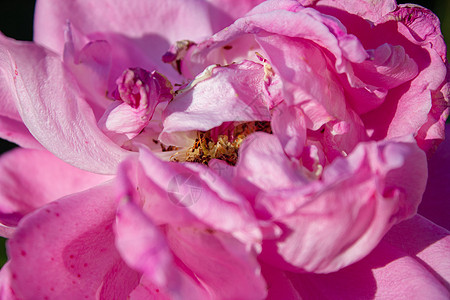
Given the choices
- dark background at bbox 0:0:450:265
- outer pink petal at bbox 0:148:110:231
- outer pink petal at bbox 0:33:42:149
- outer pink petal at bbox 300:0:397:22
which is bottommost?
outer pink petal at bbox 0:148:110:231

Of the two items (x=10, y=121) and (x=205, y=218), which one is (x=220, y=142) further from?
(x=10, y=121)

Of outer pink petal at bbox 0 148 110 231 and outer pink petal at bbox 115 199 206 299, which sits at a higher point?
outer pink petal at bbox 115 199 206 299

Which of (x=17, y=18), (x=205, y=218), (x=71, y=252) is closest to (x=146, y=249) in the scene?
(x=205, y=218)

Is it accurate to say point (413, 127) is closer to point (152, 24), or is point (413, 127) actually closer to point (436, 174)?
point (436, 174)

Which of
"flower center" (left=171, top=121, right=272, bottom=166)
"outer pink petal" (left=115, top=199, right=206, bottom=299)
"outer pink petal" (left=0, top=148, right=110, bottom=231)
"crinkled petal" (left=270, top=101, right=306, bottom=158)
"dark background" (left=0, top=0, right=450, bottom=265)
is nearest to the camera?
"outer pink petal" (left=115, top=199, right=206, bottom=299)

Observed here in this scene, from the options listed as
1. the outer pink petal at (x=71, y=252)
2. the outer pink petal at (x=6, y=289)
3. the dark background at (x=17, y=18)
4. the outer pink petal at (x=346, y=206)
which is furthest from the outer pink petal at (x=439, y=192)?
the dark background at (x=17, y=18)

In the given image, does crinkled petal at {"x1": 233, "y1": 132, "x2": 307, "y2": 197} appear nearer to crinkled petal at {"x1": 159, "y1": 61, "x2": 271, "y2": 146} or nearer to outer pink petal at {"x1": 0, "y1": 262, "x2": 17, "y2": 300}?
crinkled petal at {"x1": 159, "y1": 61, "x2": 271, "y2": 146}

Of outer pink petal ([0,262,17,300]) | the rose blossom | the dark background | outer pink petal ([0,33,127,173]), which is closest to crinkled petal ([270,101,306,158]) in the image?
the rose blossom

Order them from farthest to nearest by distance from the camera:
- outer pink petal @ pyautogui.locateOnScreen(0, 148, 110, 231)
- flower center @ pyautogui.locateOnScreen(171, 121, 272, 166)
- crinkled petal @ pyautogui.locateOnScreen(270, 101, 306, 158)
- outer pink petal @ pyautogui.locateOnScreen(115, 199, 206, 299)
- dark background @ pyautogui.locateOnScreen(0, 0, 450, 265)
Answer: dark background @ pyautogui.locateOnScreen(0, 0, 450, 265), outer pink petal @ pyautogui.locateOnScreen(0, 148, 110, 231), flower center @ pyautogui.locateOnScreen(171, 121, 272, 166), crinkled petal @ pyautogui.locateOnScreen(270, 101, 306, 158), outer pink petal @ pyautogui.locateOnScreen(115, 199, 206, 299)
